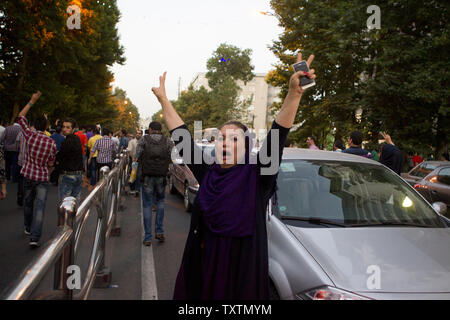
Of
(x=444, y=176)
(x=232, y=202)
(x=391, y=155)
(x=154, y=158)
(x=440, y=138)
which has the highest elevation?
(x=440, y=138)

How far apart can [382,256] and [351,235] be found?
1.00 feet

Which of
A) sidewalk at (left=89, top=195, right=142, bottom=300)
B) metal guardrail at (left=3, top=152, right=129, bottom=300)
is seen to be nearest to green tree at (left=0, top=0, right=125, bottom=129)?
sidewalk at (left=89, top=195, right=142, bottom=300)

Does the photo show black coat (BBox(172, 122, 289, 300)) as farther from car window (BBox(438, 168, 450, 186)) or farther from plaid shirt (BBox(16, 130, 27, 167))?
car window (BBox(438, 168, 450, 186))

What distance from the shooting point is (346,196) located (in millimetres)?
3375

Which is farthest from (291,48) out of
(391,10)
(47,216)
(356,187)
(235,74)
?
(235,74)

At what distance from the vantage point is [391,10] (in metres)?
13.1

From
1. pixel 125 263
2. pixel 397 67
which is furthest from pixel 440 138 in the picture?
pixel 125 263

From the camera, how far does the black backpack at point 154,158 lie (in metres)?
5.82

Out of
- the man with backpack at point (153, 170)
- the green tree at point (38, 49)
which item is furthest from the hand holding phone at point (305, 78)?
the green tree at point (38, 49)

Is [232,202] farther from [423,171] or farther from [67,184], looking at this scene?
[423,171]

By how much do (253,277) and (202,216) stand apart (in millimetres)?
444

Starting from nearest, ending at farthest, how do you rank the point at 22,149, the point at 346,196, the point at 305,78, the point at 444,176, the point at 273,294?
the point at 305,78
the point at 273,294
the point at 346,196
the point at 22,149
the point at 444,176

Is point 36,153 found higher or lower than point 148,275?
higher
